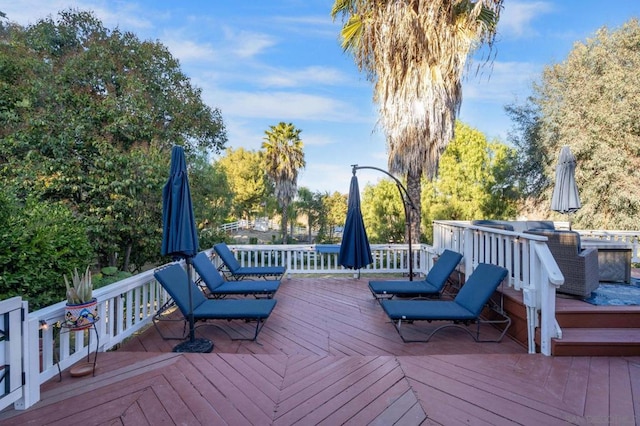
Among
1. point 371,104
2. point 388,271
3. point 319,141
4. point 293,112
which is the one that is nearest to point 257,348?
point 388,271

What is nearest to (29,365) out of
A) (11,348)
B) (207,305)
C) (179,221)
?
(11,348)

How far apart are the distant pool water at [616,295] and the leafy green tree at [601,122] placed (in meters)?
6.94

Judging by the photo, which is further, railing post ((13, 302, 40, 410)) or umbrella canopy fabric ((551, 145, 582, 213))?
umbrella canopy fabric ((551, 145, 582, 213))

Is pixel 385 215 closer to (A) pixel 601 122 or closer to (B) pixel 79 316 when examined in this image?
(A) pixel 601 122

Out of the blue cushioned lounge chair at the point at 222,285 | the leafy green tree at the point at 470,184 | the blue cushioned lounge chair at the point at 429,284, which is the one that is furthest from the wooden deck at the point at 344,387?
the leafy green tree at the point at 470,184

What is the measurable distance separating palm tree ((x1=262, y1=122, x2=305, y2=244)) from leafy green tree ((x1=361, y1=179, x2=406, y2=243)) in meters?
4.62

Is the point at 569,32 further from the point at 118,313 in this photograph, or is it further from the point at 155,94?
the point at 118,313

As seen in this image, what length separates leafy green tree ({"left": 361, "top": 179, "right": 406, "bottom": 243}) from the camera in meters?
15.8

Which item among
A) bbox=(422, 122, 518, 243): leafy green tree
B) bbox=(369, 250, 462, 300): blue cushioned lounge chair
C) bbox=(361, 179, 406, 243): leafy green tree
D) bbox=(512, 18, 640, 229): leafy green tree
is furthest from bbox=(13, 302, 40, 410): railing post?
bbox=(361, 179, 406, 243): leafy green tree

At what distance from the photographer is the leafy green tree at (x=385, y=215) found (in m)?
15.8

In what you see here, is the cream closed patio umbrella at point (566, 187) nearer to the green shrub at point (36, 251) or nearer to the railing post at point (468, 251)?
the railing post at point (468, 251)

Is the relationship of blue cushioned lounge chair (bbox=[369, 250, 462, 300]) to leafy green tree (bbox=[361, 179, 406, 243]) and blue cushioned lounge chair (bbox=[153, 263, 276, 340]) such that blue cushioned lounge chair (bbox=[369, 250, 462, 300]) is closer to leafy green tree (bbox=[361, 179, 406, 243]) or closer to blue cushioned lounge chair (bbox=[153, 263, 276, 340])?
blue cushioned lounge chair (bbox=[153, 263, 276, 340])

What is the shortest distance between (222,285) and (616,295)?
5.31 metres

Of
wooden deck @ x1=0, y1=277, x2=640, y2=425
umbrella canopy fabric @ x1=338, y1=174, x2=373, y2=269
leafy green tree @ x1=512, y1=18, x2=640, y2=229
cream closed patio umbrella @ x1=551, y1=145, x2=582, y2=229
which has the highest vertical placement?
leafy green tree @ x1=512, y1=18, x2=640, y2=229
